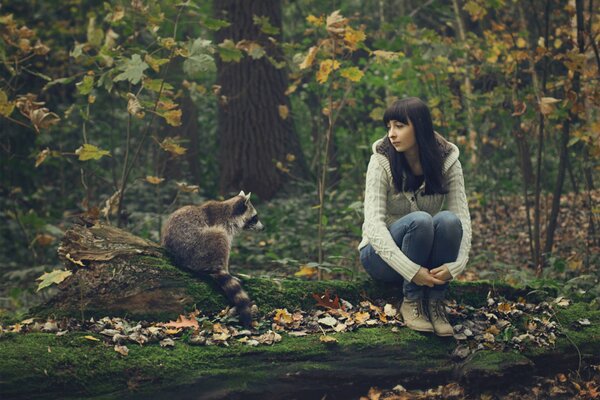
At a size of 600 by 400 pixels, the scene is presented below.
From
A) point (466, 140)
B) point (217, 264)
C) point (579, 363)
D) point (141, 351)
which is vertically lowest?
point (579, 363)

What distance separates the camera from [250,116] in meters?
12.0

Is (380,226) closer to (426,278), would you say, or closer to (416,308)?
(426,278)

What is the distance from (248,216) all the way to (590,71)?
456 centimetres

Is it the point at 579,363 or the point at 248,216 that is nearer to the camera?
the point at 579,363

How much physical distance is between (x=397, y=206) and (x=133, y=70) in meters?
2.49

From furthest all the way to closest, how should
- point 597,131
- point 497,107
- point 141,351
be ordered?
1. point 497,107
2. point 597,131
3. point 141,351

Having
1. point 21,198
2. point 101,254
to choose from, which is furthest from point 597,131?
point 21,198

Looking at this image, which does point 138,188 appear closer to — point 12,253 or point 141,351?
point 12,253

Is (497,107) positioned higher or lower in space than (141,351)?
higher

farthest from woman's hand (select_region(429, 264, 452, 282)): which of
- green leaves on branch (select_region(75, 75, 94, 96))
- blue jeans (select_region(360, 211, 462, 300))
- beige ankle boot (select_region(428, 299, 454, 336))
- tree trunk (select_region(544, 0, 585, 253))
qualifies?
green leaves on branch (select_region(75, 75, 94, 96))

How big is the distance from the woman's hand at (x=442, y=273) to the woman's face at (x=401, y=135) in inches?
36.2

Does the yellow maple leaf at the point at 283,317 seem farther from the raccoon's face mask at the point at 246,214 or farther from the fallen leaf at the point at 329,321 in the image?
the raccoon's face mask at the point at 246,214

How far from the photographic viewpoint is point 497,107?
9250 mm

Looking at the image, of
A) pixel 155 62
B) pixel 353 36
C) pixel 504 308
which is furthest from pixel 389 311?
pixel 155 62
